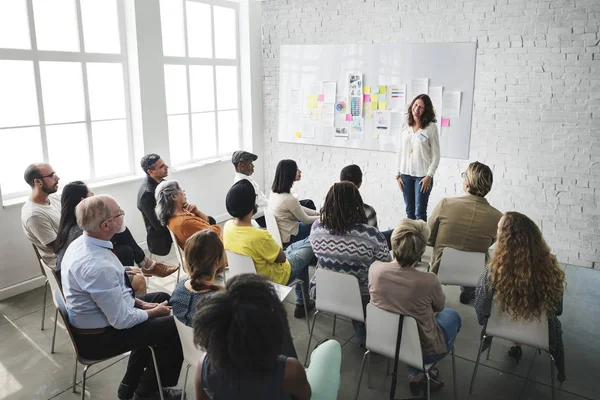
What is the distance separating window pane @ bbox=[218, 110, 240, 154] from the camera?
6.73 metres

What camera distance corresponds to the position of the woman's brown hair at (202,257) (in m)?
2.37

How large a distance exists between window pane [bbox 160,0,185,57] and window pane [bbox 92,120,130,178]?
1.13 metres

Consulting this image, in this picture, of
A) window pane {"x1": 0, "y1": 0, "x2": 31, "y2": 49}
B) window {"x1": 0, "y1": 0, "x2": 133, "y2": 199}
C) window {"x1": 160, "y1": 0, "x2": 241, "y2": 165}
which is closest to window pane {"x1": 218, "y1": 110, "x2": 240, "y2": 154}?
window {"x1": 160, "y1": 0, "x2": 241, "y2": 165}

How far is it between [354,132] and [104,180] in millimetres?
2964

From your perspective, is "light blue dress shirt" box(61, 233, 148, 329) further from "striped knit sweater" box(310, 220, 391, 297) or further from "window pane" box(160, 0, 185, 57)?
"window pane" box(160, 0, 185, 57)

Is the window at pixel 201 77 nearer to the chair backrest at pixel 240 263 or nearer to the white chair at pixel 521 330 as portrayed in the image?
the chair backrest at pixel 240 263

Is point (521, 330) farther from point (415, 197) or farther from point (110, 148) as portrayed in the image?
point (110, 148)

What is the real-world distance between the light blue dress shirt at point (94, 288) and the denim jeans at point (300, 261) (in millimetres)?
1300

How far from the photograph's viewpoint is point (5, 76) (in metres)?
4.32

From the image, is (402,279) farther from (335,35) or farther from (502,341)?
(335,35)

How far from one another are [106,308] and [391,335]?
1.43 meters

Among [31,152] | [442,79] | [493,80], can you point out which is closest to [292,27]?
[442,79]

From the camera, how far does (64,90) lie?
4789 millimetres

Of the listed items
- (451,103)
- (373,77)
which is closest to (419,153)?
(451,103)
